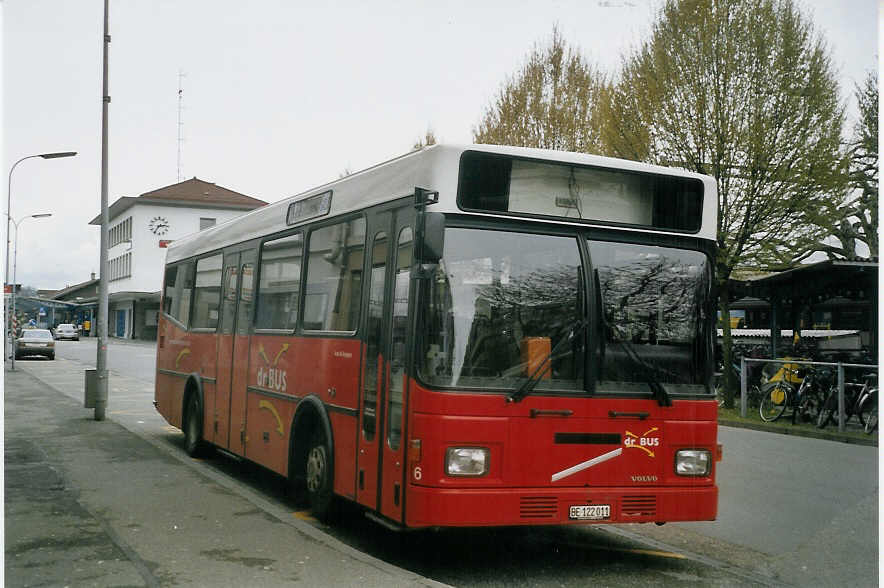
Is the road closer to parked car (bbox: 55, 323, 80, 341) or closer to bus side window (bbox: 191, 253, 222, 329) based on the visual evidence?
bus side window (bbox: 191, 253, 222, 329)

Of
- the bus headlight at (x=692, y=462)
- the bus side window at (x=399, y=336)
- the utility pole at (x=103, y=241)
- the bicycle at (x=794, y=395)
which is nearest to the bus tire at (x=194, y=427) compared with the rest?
the utility pole at (x=103, y=241)

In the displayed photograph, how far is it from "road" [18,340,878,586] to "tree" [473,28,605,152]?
19736mm

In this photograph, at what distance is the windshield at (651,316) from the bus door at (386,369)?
4.37 ft

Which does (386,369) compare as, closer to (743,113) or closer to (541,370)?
(541,370)

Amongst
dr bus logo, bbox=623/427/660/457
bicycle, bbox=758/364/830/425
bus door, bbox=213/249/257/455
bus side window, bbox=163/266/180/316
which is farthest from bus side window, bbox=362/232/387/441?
bicycle, bbox=758/364/830/425

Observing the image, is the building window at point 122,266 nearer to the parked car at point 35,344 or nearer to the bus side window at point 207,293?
the parked car at point 35,344

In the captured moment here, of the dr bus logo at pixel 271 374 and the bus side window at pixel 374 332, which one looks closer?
the bus side window at pixel 374 332

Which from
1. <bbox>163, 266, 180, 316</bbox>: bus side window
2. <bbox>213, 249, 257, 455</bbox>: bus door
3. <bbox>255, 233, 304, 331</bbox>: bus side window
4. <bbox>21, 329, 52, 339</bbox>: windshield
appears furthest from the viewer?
<bbox>21, 329, 52, 339</bbox>: windshield

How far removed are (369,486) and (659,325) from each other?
2.36m

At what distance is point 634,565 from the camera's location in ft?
24.3

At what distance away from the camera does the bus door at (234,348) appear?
10586 millimetres

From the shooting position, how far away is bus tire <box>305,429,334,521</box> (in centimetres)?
804

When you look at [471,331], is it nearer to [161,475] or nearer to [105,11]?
[161,475]

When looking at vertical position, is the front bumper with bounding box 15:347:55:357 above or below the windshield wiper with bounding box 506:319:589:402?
below
